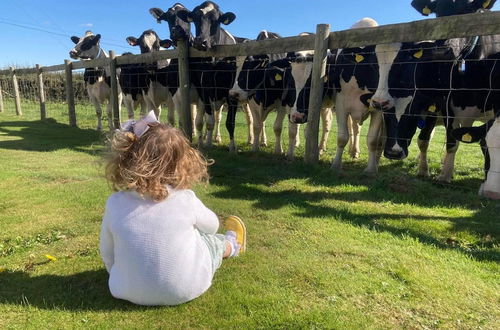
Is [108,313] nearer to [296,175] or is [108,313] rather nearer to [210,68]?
[296,175]

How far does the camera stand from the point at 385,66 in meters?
5.29

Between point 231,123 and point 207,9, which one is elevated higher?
point 207,9

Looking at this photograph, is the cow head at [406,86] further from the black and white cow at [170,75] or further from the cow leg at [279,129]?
the black and white cow at [170,75]

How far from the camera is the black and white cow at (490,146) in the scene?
165 inches

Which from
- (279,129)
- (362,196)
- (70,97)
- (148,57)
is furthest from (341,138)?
(70,97)

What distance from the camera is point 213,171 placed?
581 cm

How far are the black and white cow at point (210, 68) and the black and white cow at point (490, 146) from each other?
444 cm

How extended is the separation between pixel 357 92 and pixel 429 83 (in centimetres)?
103

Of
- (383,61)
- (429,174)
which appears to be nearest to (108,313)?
(383,61)

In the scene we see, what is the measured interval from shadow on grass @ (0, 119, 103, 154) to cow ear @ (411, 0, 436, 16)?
5.87 m

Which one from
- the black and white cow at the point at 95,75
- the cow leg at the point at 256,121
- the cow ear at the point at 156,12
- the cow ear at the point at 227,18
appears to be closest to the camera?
the cow leg at the point at 256,121

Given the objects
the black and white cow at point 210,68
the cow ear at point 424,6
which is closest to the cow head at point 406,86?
the cow ear at point 424,6

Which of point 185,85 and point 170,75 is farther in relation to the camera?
point 170,75

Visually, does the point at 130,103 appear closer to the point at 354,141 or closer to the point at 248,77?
the point at 248,77
